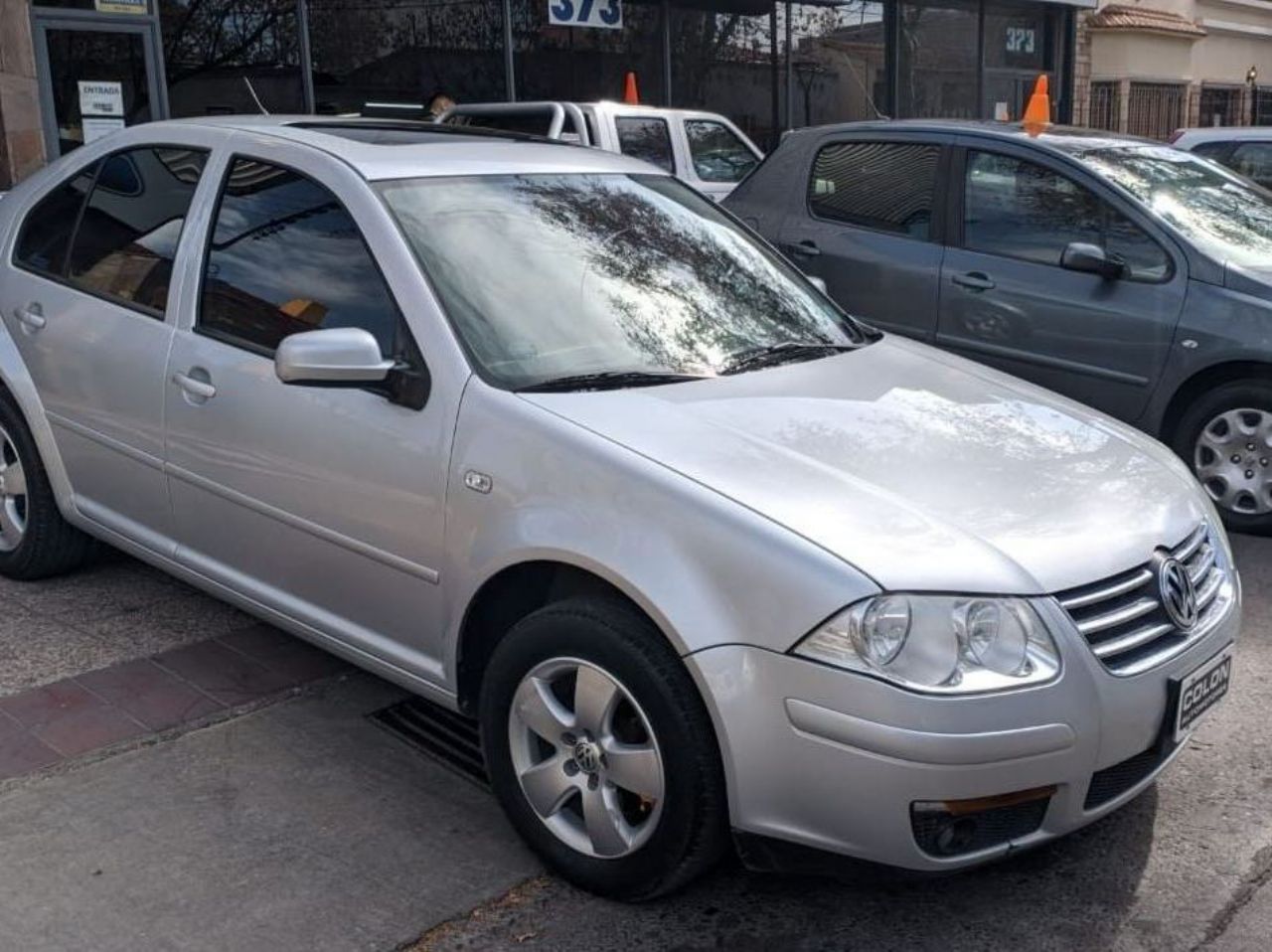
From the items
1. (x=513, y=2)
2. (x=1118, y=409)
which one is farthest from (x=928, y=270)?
(x=513, y=2)

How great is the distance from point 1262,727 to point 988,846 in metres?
1.60

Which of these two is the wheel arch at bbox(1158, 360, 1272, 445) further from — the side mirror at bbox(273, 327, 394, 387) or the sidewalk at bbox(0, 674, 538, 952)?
the side mirror at bbox(273, 327, 394, 387)

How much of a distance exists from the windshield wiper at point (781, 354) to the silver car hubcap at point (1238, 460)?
2528 mm

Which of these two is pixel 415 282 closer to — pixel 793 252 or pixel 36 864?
pixel 36 864

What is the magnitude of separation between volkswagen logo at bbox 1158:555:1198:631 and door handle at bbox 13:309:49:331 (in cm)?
369

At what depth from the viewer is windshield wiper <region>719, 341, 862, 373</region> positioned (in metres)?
3.75

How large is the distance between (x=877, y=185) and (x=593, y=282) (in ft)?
11.7

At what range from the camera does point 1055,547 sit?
9.68ft

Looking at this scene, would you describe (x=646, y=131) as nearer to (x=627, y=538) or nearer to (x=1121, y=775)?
(x=627, y=538)

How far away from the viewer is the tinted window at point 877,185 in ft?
22.2

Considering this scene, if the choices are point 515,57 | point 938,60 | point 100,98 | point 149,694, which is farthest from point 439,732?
point 938,60

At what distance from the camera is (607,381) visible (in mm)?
3465

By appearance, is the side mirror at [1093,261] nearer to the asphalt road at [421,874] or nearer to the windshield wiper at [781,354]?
the windshield wiper at [781,354]

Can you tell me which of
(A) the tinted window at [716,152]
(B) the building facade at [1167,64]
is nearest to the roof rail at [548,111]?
(A) the tinted window at [716,152]
